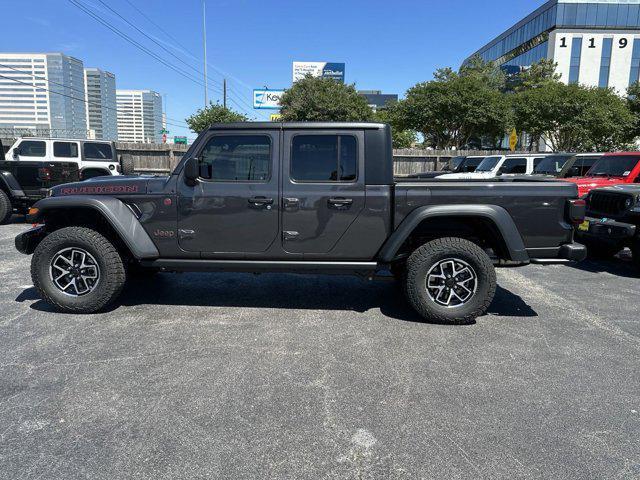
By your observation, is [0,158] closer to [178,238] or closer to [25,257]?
[25,257]

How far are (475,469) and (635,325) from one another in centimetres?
325

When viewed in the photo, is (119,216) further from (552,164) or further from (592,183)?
(552,164)

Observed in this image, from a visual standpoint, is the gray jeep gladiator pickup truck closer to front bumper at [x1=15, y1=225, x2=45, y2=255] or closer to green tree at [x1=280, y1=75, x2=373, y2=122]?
front bumper at [x1=15, y1=225, x2=45, y2=255]

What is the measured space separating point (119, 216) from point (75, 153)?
32.4 feet

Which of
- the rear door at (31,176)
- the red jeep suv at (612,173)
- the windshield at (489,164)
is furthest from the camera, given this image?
the windshield at (489,164)

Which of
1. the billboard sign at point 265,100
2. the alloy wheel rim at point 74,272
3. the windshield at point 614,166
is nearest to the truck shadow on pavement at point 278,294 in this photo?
the alloy wheel rim at point 74,272

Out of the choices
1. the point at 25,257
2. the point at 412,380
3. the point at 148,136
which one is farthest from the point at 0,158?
the point at 148,136

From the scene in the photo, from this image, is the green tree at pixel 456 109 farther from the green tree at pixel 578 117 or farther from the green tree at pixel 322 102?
the green tree at pixel 322 102

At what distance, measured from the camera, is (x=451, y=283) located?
170 inches

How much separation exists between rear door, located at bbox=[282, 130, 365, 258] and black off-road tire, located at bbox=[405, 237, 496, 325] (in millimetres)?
783

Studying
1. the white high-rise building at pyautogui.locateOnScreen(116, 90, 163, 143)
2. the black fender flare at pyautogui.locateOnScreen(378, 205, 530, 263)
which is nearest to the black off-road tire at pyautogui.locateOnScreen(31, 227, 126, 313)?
the black fender flare at pyautogui.locateOnScreen(378, 205, 530, 263)

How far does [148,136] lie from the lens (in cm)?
17588

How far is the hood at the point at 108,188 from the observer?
4434mm

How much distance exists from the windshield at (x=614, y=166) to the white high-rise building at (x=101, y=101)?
16096 centimetres
